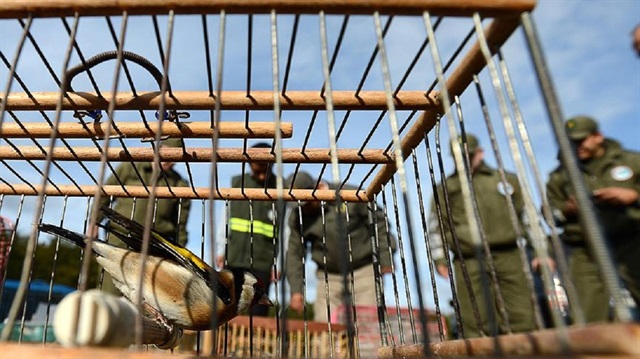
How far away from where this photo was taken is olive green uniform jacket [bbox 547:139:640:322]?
1.91 m

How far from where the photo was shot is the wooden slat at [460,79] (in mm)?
777

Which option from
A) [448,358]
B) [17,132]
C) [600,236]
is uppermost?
[17,132]

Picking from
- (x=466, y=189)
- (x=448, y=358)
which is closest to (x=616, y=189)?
(x=448, y=358)

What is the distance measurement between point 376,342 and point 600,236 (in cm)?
263

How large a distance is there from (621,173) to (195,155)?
1.83 m

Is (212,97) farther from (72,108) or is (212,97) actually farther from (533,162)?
(533,162)

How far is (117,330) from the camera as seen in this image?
1.76 feet

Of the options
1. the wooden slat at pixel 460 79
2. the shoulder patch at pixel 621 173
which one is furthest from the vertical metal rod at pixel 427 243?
the shoulder patch at pixel 621 173

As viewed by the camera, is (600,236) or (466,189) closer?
(600,236)

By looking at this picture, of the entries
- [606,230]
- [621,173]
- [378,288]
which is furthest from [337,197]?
[621,173]

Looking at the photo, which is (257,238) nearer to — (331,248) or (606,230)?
(331,248)

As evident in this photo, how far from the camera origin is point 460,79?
0.97m

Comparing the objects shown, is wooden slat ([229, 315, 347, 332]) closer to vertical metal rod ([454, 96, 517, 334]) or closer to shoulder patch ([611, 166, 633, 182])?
shoulder patch ([611, 166, 633, 182])

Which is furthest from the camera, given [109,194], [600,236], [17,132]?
[109,194]
